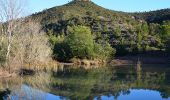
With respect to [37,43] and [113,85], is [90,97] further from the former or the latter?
[37,43]

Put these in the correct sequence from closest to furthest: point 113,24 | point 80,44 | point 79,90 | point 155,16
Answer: point 79,90
point 80,44
point 113,24
point 155,16

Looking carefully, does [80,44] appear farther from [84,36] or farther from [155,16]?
[155,16]

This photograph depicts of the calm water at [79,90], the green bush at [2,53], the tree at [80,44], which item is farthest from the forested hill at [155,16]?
the calm water at [79,90]

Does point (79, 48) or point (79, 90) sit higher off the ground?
point (79, 48)

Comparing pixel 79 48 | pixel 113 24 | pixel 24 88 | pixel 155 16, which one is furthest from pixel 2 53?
pixel 155 16

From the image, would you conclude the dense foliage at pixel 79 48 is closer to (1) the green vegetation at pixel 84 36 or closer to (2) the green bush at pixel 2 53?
(1) the green vegetation at pixel 84 36

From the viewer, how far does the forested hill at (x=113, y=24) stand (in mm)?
85875

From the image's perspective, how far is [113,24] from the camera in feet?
389

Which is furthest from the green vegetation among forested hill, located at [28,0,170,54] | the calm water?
the calm water

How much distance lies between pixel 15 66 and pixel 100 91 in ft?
41.9

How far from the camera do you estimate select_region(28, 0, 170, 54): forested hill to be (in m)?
85.9

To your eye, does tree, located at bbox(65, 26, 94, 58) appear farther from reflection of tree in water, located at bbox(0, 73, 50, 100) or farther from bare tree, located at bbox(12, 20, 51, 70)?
reflection of tree in water, located at bbox(0, 73, 50, 100)

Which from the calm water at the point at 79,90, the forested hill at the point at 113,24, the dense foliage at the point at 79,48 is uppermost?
the forested hill at the point at 113,24

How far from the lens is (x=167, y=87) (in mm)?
32531
